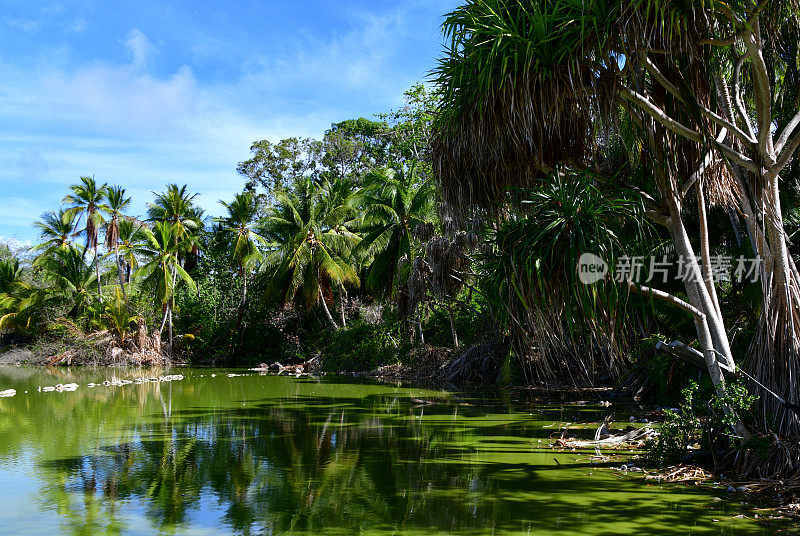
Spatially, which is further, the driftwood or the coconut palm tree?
the coconut palm tree

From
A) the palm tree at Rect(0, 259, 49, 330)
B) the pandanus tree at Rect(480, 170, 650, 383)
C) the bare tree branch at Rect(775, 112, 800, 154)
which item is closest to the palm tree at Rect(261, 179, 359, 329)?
the palm tree at Rect(0, 259, 49, 330)

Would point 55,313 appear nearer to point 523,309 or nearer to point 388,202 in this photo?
point 388,202

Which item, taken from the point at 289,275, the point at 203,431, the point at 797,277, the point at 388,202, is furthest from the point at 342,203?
the point at 797,277

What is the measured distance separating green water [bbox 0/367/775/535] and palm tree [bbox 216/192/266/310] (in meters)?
17.9

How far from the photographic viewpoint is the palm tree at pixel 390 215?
21.3 m

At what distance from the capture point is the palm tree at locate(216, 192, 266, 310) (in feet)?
96.6

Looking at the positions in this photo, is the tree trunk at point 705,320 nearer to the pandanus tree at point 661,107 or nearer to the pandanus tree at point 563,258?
the pandanus tree at point 661,107

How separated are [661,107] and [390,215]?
15540mm

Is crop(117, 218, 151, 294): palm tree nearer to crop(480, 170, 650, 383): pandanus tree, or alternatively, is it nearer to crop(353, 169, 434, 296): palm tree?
crop(353, 169, 434, 296): palm tree

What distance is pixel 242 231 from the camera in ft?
98.1

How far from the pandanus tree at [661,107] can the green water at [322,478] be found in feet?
6.19

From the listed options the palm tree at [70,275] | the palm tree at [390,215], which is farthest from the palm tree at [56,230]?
the palm tree at [390,215]

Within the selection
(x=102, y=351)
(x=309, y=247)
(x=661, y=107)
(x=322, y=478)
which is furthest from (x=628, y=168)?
(x=102, y=351)

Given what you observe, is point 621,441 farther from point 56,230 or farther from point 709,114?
point 56,230
